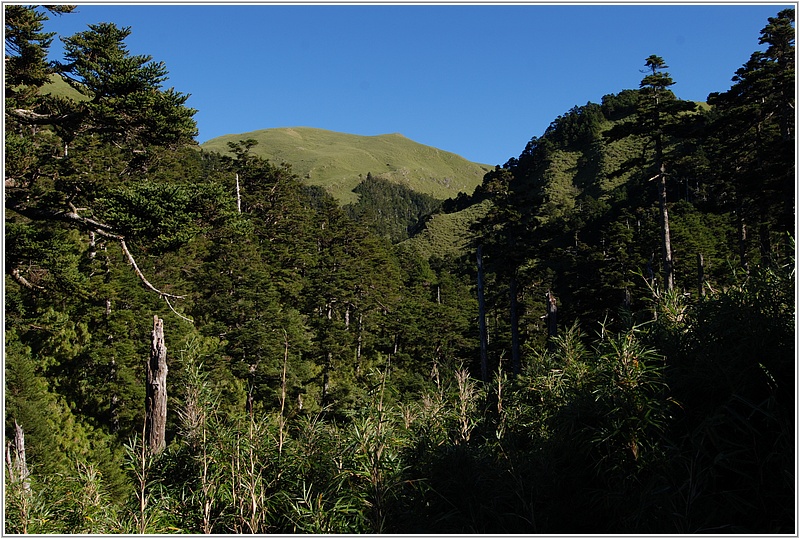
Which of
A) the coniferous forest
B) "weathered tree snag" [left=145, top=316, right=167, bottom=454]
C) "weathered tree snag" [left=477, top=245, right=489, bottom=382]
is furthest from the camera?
"weathered tree snag" [left=477, top=245, right=489, bottom=382]

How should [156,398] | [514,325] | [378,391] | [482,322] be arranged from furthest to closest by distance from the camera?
[482,322], [514,325], [156,398], [378,391]

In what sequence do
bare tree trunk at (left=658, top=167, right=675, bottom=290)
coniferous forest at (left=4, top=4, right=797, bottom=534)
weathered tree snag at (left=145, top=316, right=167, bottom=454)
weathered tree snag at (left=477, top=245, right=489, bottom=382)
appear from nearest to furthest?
coniferous forest at (left=4, top=4, right=797, bottom=534)
weathered tree snag at (left=145, top=316, right=167, bottom=454)
bare tree trunk at (left=658, top=167, right=675, bottom=290)
weathered tree snag at (left=477, top=245, right=489, bottom=382)

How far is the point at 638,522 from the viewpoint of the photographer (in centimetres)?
257

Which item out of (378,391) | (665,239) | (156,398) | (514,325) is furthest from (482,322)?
(378,391)

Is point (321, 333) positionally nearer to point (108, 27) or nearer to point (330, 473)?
point (108, 27)

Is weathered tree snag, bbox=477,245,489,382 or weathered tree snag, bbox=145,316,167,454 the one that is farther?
weathered tree snag, bbox=477,245,489,382

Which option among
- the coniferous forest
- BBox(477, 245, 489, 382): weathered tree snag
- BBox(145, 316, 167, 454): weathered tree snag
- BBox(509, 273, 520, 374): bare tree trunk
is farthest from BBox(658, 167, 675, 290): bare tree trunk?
BBox(145, 316, 167, 454): weathered tree snag

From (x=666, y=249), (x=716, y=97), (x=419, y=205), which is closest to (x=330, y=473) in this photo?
(x=666, y=249)

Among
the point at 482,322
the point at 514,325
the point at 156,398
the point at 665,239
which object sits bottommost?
the point at 156,398

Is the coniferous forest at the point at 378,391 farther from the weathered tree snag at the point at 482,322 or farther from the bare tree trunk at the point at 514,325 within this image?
the weathered tree snag at the point at 482,322

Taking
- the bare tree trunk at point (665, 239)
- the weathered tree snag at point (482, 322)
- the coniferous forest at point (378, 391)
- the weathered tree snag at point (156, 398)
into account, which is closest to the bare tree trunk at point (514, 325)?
the coniferous forest at point (378, 391)

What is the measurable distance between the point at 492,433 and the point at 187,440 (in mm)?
2274

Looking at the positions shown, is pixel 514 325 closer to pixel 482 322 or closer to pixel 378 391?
pixel 482 322

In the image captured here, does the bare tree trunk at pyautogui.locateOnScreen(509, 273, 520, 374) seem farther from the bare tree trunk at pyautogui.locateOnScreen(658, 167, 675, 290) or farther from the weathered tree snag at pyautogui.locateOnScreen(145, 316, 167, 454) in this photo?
the weathered tree snag at pyautogui.locateOnScreen(145, 316, 167, 454)
